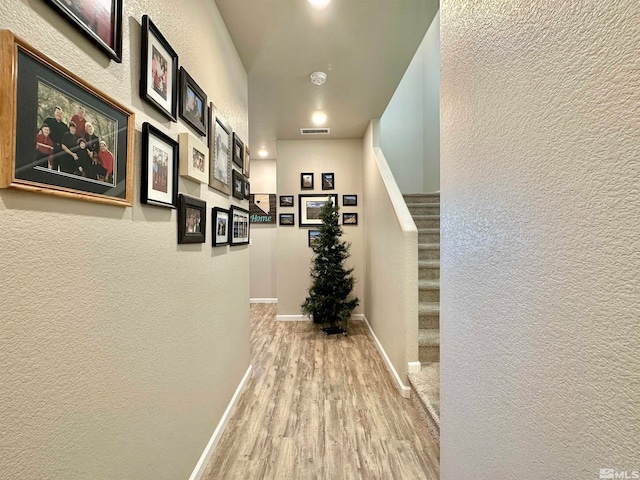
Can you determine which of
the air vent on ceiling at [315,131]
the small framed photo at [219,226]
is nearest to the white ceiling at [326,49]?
the air vent on ceiling at [315,131]

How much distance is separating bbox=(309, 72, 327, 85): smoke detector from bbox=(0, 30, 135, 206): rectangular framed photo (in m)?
2.03

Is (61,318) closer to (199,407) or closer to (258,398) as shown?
(199,407)

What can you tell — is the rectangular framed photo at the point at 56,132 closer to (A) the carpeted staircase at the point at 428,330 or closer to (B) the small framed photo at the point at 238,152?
(B) the small framed photo at the point at 238,152

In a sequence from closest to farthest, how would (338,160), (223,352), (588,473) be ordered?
(588,473)
(223,352)
(338,160)

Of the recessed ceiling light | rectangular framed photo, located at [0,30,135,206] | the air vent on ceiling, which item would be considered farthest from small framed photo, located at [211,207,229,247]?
the air vent on ceiling

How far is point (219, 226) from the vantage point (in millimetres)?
1858

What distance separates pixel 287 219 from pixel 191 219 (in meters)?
3.10

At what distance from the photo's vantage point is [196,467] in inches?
58.3

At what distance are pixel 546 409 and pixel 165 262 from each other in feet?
4.33

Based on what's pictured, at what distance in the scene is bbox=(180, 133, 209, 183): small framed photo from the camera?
1.36 meters

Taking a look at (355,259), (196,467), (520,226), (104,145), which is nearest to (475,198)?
(520,226)

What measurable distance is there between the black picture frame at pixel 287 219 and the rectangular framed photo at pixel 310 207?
11cm

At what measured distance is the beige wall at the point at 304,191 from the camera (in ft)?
14.6

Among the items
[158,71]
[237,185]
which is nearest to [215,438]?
[237,185]
